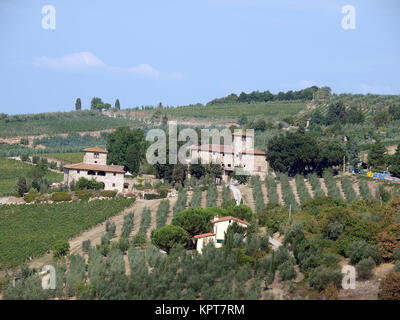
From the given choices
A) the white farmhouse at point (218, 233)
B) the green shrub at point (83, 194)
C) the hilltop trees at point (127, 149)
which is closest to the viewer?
the white farmhouse at point (218, 233)

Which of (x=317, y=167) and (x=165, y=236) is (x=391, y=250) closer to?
(x=165, y=236)

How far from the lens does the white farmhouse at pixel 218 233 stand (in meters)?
45.9

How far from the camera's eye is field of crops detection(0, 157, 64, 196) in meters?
71.2

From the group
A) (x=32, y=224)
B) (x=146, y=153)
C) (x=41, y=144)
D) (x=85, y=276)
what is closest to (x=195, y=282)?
(x=85, y=276)

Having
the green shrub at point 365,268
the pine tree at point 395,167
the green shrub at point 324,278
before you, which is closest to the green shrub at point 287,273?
the green shrub at point 324,278

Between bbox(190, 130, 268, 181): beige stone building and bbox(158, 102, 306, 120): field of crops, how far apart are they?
4485 cm

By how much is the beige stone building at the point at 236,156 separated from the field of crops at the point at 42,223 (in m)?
17.3

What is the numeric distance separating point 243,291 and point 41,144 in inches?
3066

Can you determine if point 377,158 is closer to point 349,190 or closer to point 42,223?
point 349,190

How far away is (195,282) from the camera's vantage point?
36.4 meters

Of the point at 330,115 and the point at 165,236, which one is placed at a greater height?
the point at 330,115

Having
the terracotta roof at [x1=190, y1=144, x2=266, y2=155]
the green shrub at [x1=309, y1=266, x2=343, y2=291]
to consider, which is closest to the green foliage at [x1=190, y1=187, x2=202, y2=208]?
the terracotta roof at [x1=190, y1=144, x2=266, y2=155]

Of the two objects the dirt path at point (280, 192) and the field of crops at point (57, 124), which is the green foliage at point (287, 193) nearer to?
the dirt path at point (280, 192)

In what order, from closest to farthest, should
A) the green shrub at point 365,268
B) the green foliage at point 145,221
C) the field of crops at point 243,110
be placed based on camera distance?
the green shrub at point 365,268, the green foliage at point 145,221, the field of crops at point 243,110
